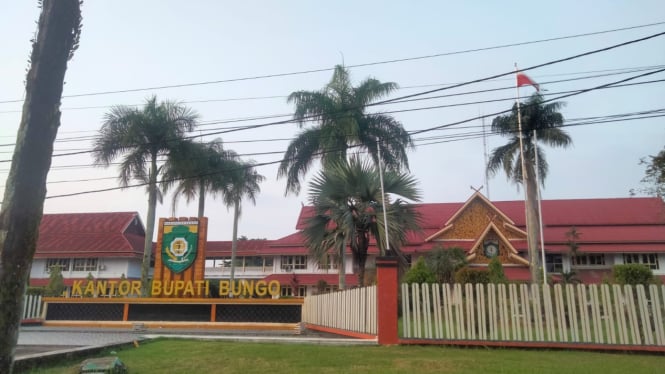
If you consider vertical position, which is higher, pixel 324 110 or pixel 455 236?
pixel 324 110

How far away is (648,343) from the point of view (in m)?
11.4

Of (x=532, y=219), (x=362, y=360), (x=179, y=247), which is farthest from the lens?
(x=532, y=219)

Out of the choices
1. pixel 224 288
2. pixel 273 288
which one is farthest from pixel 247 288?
pixel 224 288

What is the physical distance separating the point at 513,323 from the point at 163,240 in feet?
53.1

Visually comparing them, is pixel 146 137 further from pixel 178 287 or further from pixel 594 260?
pixel 594 260

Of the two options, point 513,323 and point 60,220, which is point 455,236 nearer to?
point 513,323

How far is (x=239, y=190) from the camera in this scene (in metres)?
36.5

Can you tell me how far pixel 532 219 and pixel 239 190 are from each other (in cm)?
1872

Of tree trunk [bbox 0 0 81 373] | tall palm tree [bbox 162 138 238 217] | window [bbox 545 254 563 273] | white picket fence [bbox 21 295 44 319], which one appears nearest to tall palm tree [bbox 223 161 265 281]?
tall palm tree [bbox 162 138 238 217]

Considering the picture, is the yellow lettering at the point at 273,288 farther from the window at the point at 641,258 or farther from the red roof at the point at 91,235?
the window at the point at 641,258

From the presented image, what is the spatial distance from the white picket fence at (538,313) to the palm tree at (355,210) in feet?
19.1

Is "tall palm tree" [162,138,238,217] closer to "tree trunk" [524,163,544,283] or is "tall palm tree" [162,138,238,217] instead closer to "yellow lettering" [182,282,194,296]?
"yellow lettering" [182,282,194,296]

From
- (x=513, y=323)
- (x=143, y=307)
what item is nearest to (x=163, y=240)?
(x=143, y=307)

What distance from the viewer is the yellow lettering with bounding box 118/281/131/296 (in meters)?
23.7
